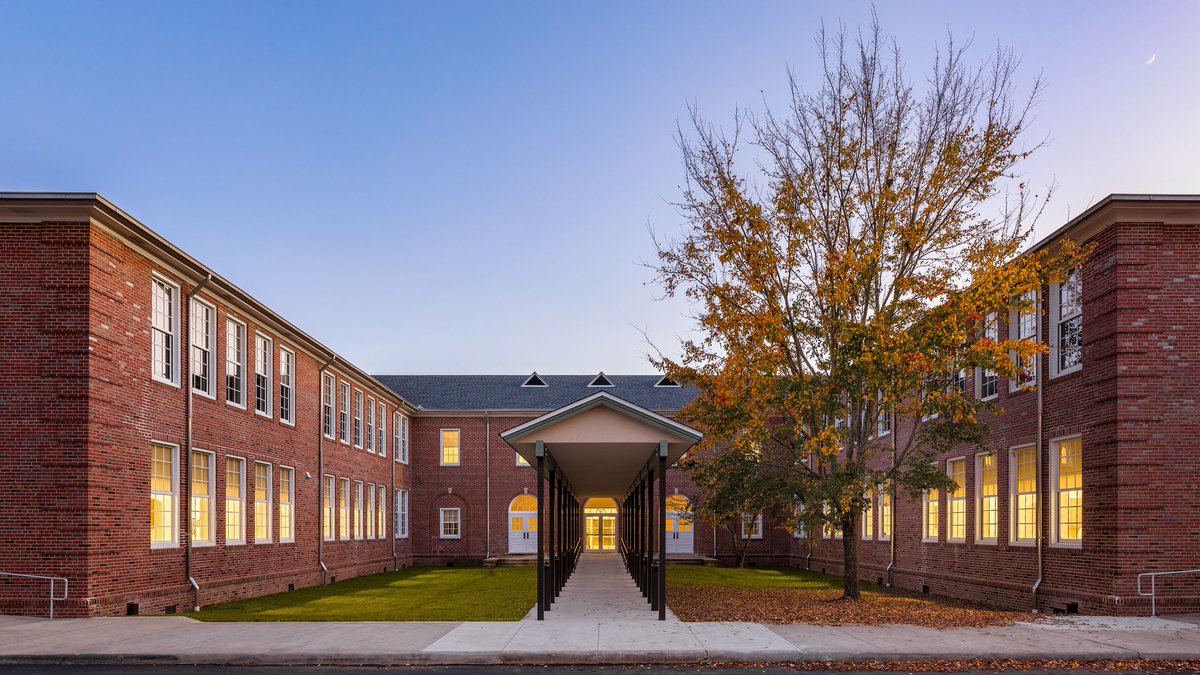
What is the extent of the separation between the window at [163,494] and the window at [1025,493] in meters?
16.7

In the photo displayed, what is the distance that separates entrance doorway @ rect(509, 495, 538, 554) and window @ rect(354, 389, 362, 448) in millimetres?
11141

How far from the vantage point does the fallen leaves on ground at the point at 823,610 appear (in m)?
16.0

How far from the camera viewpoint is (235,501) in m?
22.3

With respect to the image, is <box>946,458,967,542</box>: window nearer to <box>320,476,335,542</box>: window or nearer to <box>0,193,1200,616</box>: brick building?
<box>0,193,1200,616</box>: brick building

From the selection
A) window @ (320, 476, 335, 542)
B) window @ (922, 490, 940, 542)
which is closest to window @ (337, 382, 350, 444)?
window @ (320, 476, 335, 542)

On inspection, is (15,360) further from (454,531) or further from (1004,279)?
(454,531)

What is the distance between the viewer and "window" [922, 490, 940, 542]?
25156 mm

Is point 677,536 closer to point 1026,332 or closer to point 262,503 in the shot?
point 262,503

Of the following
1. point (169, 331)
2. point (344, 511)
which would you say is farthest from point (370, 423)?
point (169, 331)

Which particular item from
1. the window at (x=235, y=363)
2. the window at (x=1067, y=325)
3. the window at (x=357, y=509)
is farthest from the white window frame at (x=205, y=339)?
the window at (x=1067, y=325)

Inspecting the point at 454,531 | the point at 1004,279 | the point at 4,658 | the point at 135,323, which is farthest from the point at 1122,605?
the point at 454,531

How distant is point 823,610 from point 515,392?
98.5 ft

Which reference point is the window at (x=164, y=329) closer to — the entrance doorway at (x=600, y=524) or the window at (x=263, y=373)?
→ the window at (x=263, y=373)

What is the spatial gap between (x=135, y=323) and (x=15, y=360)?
199cm
